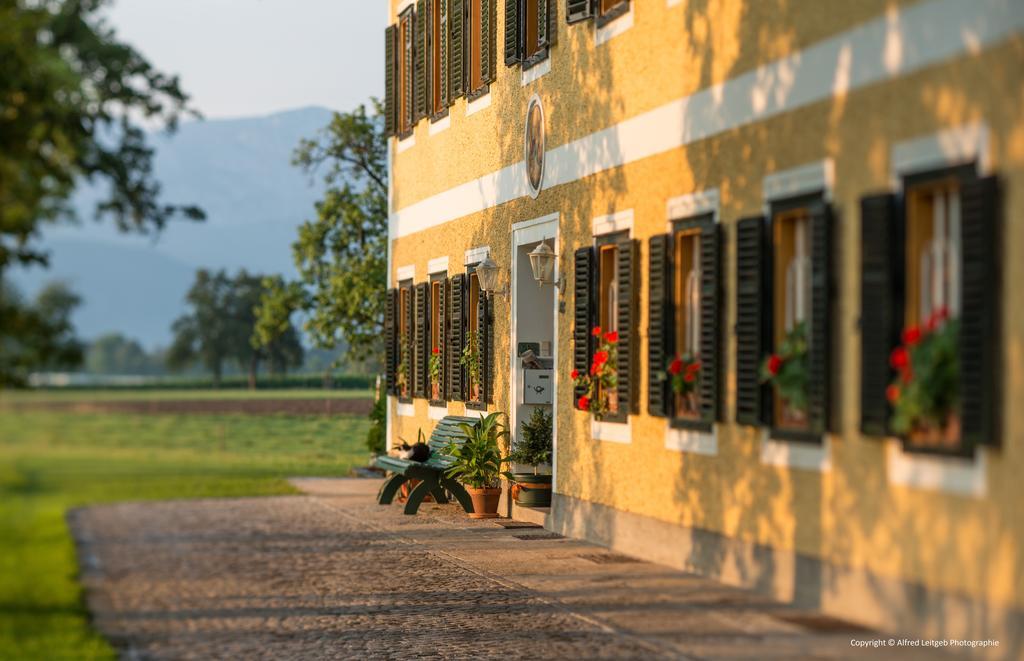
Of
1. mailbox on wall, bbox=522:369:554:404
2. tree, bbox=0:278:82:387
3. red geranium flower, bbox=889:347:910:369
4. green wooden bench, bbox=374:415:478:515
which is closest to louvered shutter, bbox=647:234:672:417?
red geranium flower, bbox=889:347:910:369

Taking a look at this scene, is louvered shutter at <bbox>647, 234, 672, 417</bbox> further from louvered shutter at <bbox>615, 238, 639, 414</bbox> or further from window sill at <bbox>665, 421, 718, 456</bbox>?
louvered shutter at <bbox>615, 238, 639, 414</bbox>

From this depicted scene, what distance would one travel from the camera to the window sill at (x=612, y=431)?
12.9m

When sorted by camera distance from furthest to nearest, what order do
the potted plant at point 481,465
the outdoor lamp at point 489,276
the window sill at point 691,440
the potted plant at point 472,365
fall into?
the potted plant at point 472,365 < the outdoor lamp at point 489,276 < the potted plant at point 481,465 < the window sill at point 691,440

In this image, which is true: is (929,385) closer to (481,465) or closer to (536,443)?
(536,443)

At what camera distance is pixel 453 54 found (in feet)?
61.6

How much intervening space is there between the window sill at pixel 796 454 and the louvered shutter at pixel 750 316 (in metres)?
0.18

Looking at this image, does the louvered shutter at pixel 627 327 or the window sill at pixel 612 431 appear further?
the window sill at pixel 612 431

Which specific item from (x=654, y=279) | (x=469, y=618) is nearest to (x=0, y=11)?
(x=469, y=618)

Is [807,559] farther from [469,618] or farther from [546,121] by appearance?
[546,121]

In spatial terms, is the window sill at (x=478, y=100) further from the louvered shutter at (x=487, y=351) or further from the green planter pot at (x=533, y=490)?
the green planter pot at (x=533, y=490)

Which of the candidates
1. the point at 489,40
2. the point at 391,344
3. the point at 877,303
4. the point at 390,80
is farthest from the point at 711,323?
the point at 390,80

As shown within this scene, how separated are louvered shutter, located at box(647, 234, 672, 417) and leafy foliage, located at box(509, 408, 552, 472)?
11.7 ft

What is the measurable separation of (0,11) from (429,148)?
53.2 ft

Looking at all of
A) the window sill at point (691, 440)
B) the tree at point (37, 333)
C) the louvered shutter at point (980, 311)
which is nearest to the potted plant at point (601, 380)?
the window sill at point (691, 440)
